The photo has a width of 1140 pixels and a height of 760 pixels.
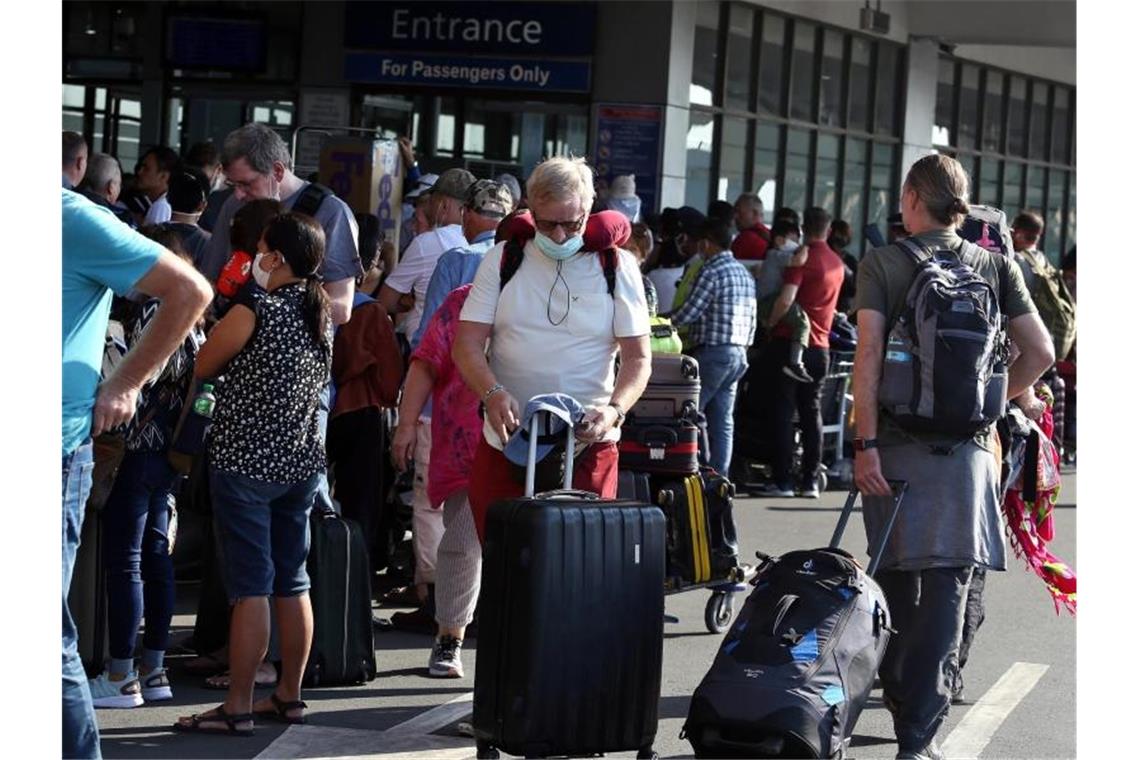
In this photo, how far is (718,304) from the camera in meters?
12.2

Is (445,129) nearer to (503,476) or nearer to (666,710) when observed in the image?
(666,710)

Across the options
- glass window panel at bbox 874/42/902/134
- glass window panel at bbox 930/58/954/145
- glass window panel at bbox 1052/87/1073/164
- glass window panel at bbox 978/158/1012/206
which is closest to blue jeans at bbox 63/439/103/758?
glass window panel at bbox 874/42/902/134

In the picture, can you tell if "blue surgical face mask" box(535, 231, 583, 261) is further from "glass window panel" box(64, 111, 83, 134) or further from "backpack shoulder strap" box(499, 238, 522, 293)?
"glass window panel" box(64, 111, 83, 134)

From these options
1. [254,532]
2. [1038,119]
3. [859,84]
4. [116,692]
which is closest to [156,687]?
[116,692]

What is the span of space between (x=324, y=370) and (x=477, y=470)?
0.62 m

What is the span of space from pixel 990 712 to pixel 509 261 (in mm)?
2549

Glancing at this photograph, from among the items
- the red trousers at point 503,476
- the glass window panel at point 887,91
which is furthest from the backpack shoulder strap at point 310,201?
the glass window panel at point 887,91

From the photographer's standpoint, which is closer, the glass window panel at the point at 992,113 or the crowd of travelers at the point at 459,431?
the crowd of travelers at the point at 459,431

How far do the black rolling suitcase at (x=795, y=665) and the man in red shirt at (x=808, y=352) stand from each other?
778 cm

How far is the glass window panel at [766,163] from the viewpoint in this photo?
21406 millimetres

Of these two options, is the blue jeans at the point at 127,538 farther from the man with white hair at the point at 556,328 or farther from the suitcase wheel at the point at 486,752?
the suitcase wheel at the point at 486,752

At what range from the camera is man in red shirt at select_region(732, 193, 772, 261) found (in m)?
15.2

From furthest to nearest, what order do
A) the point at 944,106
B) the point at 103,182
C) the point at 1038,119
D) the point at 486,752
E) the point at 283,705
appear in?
the point at 1038,119 → the point at 944,106 → the point at 103,182 → the point at 283,705 → the point at 486,752

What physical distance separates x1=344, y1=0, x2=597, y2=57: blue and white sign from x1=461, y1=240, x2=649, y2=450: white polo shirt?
1287 cm
